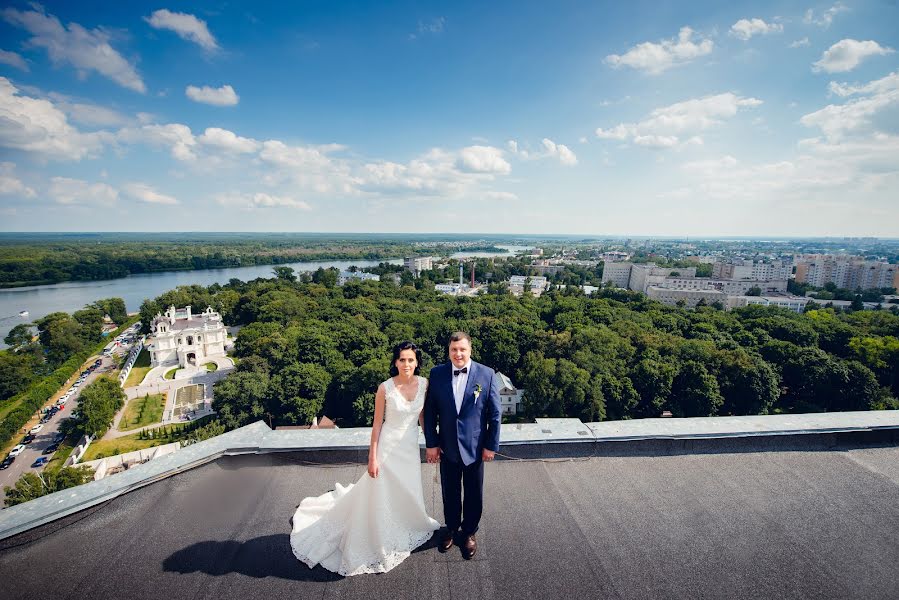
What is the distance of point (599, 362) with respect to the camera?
17.5 metres

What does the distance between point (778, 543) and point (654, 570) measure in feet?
3.14

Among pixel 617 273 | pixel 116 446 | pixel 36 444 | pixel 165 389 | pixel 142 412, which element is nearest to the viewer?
pixel 116 446

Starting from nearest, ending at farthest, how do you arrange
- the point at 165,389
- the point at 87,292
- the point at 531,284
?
the point at 165,389, the point at 87,292, the point at 531,284

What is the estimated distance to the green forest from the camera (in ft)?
53.9

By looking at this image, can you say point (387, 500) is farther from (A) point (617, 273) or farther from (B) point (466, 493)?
(A) point (617, 273)

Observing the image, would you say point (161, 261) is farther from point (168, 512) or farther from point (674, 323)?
point (168, 512)

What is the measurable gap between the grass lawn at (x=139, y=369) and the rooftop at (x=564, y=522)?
24.4 metres

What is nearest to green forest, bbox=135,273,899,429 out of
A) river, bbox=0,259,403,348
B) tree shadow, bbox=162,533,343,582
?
tree shadow, bbox=162,533,343,582

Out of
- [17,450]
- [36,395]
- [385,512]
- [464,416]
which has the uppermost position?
[464,416]

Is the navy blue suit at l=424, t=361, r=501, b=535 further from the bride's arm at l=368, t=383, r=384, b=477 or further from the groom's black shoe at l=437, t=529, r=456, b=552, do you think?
the bride's arm at l=368, t=383, r=384, b=477

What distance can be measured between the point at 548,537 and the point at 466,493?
629mm

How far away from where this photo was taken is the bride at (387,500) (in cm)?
263

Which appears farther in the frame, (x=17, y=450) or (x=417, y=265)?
(x=417, y=265)

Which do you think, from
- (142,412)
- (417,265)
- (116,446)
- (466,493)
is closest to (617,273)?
(417,265)
